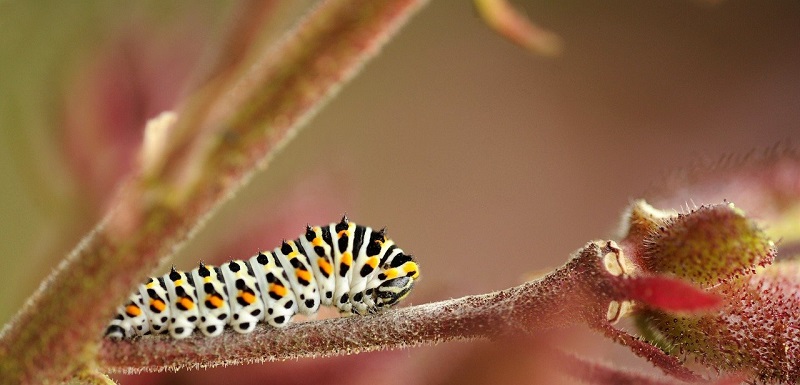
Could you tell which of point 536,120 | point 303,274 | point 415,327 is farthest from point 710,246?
point 536,120

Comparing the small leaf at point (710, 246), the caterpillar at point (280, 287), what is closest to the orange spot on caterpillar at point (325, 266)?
the caterpillar at point (280, 287)

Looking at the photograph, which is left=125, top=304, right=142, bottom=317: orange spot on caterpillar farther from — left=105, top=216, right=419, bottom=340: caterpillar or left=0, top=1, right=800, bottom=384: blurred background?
left=0, top=1, right=800, bottom=384: blurred background

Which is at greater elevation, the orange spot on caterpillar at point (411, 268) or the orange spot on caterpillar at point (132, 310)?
the orange spot on caterpillar at point (411, 268)

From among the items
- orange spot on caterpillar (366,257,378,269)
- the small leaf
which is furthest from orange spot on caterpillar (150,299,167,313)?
the small leaf

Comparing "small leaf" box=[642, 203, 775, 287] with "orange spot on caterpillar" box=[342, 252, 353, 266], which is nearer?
"small leaf" box=[642, 203, 775, 287]

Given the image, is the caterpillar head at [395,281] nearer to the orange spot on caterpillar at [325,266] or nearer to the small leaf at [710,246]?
the orange spot on caterpillar at [325,266]

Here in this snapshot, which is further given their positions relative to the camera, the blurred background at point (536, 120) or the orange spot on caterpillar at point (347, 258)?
the blurred background at point (536, 120)

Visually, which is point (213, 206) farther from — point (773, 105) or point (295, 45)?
point (773, 105)

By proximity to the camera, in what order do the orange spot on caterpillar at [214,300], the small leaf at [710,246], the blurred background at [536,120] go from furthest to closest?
the blurred background at [536,120], the orange spot on caterpillar at [214,300], the small leaf at [710,246]

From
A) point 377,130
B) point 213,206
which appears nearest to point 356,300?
point 213,206
